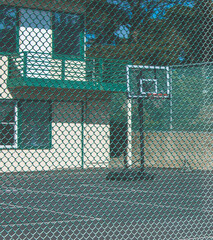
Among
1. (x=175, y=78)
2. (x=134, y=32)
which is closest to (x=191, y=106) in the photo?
(x=175, y=78)

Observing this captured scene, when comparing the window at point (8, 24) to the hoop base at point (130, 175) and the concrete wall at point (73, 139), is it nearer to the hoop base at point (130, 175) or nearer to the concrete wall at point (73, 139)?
the concrete wall at point (73, 139)

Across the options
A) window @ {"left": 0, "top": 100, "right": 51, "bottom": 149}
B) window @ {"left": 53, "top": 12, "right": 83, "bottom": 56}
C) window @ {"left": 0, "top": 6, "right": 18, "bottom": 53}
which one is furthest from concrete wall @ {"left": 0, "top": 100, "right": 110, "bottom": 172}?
window @ {"left": 0, "top": 6, "right": 18, "bottom": 53}

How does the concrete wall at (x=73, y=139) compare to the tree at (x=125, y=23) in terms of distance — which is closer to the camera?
the tree at (x=125, y=23)

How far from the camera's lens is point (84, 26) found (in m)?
Result: 3.99

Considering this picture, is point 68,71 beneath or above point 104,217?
above

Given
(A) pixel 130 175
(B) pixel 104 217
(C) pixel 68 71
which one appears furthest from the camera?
(A) pixel 130 175

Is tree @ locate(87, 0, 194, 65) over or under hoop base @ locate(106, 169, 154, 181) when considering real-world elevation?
over

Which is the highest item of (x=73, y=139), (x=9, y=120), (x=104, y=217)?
(x=73, y=139)

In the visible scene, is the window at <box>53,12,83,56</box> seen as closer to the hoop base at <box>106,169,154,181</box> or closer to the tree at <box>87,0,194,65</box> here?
the tree at <box>87,0,194,65</box>

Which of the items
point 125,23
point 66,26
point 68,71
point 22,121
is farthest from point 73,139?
point 22,121

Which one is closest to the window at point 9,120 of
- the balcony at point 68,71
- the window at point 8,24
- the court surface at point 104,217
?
the balcony at point 68,71

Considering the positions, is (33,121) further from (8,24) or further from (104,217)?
(104,217)

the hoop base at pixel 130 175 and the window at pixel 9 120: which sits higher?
the window at pixel 9 120

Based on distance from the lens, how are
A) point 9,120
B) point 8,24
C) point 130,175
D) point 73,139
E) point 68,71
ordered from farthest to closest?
point 9,120, point 130,175, point 73,139, point 68,71, point 8,24
